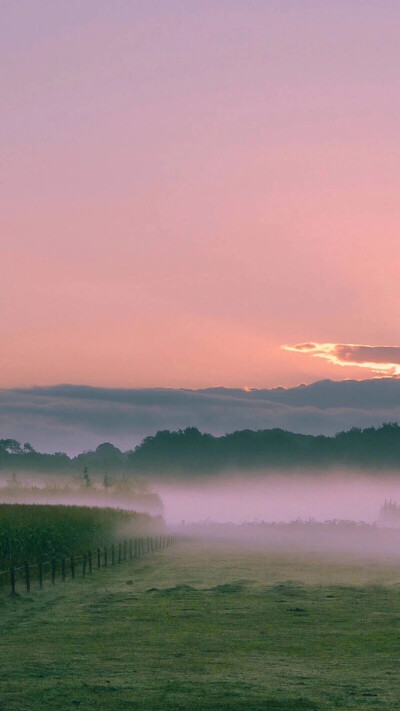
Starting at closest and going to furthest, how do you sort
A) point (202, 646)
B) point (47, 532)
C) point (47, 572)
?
point (202, 646) < point (47, 572) < point (47, 532)

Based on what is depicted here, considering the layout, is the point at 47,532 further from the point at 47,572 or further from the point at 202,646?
the point at 202,646

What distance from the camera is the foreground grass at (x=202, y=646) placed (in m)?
18.3

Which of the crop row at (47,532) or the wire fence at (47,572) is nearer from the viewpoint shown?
the wire fence at (47,572)

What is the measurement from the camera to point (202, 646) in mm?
24875

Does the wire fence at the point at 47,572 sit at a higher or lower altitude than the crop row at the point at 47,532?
lower

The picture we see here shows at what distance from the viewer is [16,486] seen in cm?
14800

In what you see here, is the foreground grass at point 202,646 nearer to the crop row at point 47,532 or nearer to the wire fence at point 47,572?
the wire fence at point 47,572

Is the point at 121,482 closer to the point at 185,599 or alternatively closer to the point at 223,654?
the point at 185,599

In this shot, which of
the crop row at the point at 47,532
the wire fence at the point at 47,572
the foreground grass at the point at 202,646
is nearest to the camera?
the foreground grass at the point at 202,646

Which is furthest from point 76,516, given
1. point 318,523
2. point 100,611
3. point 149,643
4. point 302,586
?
point 318,523

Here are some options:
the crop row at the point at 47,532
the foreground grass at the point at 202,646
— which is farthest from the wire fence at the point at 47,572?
the foreground grass at the point at 202,646

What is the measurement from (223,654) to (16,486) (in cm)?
12832

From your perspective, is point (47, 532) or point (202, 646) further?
point (47, 532)

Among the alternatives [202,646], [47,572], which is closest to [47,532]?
[47,572]
